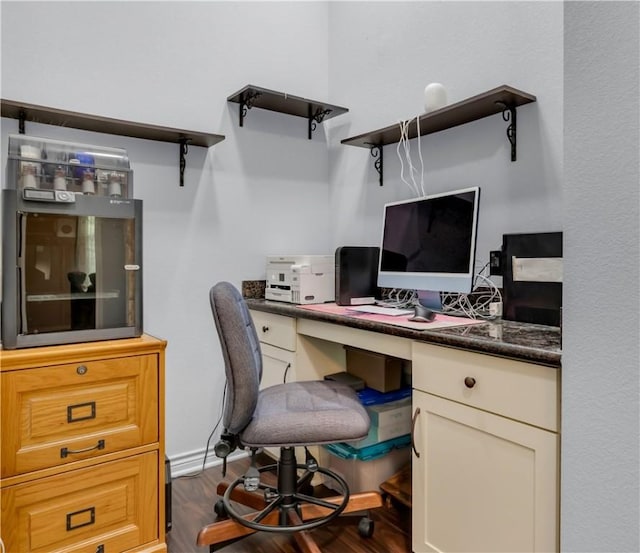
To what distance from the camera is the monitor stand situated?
191 cm

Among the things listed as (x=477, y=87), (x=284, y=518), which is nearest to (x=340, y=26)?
(x=477, y=87)

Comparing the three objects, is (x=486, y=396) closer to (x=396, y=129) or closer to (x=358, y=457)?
(x=358, y=457)

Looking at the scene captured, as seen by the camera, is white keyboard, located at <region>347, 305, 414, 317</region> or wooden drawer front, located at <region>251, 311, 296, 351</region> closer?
white keyboard, located at <region>347, 305, 414, 317</region>

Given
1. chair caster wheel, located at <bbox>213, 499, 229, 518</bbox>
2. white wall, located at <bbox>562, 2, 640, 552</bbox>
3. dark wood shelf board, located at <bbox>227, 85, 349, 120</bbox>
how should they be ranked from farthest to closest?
dark wood shelf board, located at <bbox>227, 85, 349, 120</bbox>, chair caster wheel, located at <bbox>213, 499, 229, 518</bbox>, white wall, located at <bbox>562, 2, 640, 552</bbox>

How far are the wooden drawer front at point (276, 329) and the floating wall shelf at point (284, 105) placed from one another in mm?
1106

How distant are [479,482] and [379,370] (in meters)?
0.80

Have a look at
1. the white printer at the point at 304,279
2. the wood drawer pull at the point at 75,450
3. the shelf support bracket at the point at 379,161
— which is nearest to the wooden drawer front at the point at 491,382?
the white printer at the point at 304,279

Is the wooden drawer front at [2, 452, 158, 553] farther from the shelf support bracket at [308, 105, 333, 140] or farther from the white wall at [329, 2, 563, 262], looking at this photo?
the shelf support bracket at [308, 105, 333, 140]

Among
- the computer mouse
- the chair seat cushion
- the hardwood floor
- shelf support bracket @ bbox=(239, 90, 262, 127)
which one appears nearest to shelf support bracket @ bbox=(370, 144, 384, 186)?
shelf support bracket @ bbox=(239, 90, 262, 127)

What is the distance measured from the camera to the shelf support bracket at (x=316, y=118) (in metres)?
2.60

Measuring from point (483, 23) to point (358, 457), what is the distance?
1.98m

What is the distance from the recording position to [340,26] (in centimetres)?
271

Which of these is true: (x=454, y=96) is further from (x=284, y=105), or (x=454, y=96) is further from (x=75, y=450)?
(x=75, y=450)

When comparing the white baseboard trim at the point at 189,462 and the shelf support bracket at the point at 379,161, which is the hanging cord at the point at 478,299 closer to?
the shelf support bracket at the point at 379,161
